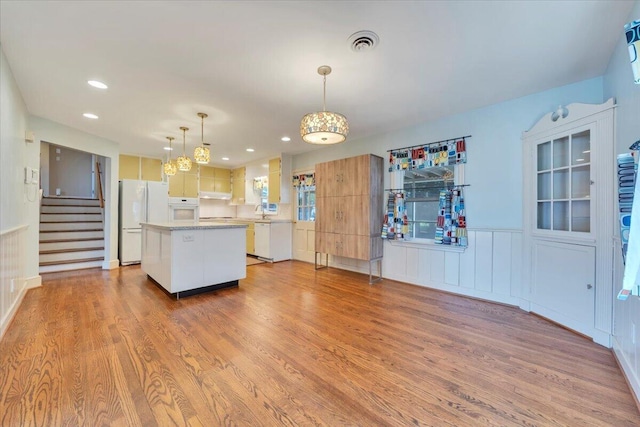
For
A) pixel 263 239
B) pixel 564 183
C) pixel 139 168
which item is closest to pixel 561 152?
pixel 564 183

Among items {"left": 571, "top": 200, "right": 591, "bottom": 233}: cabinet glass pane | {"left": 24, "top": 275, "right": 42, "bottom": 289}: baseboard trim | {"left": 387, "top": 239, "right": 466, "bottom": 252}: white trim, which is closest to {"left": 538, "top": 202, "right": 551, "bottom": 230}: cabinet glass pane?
{"left": 571, "top": 200, "right": 591, "bottom": 233}: cabinet glass pane

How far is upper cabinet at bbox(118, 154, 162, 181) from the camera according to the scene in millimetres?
5887

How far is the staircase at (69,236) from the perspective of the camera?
486cm

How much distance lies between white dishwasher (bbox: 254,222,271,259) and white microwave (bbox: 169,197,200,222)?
5.03ft

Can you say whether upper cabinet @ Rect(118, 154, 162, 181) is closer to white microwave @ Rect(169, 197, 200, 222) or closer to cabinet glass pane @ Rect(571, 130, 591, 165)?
white microwave @ Rect(169, 197, 200, 222)

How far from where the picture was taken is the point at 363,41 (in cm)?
208

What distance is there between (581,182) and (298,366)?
122 inches

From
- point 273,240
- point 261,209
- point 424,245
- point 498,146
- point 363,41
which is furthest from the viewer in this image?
point 261,209

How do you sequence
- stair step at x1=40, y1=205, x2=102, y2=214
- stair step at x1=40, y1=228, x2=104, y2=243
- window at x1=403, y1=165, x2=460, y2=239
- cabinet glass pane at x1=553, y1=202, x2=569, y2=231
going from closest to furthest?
cabinet glass pane at x1=553, y1=202, x2=569, y2=231 → window at x1=403, y1=165, x2=460, y2=239 → stair step at x1=40, y1=228, x2=104, y2=243 → stair step at x1=40, y1=205, x2=102, y2=214

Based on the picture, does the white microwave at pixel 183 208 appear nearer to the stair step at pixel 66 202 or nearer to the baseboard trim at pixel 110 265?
the baseboard trim at pixel 110 265

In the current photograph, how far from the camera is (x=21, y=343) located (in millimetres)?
2189

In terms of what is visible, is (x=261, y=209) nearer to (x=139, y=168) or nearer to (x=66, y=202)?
(x=139, y=168)

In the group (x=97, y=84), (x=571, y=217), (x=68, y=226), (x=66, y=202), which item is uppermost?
(x=97, y=84)

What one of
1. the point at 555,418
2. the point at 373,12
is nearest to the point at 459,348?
the point at 555,418
